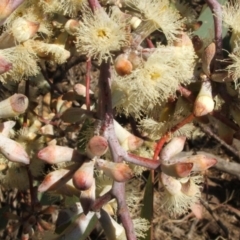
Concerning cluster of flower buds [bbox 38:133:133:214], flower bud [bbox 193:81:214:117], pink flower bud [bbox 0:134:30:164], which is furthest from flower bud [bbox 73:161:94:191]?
flower bud [bbox 193:81:214:117]

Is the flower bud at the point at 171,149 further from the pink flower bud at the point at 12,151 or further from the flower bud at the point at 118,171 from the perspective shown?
the pink flower bud at the point at 12,151

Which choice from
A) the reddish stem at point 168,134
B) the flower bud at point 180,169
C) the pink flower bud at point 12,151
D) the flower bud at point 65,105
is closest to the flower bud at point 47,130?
the flower bud at point 65,105

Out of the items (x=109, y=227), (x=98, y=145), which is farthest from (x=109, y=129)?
(x=109, y=227)

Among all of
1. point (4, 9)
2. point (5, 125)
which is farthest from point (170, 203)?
point (4, 9)

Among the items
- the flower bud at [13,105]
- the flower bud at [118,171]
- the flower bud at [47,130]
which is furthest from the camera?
the flower bud at [47,130]

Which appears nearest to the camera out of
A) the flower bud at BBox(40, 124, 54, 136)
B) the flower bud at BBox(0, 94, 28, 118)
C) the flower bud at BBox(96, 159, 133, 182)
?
the flower bud at BBox(96, 159, 133, 182)

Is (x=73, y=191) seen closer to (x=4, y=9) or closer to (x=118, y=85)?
(x=118, y=85)

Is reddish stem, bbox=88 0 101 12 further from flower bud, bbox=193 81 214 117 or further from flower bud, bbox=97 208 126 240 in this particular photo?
flower bud, bbox=97 208 126 240
